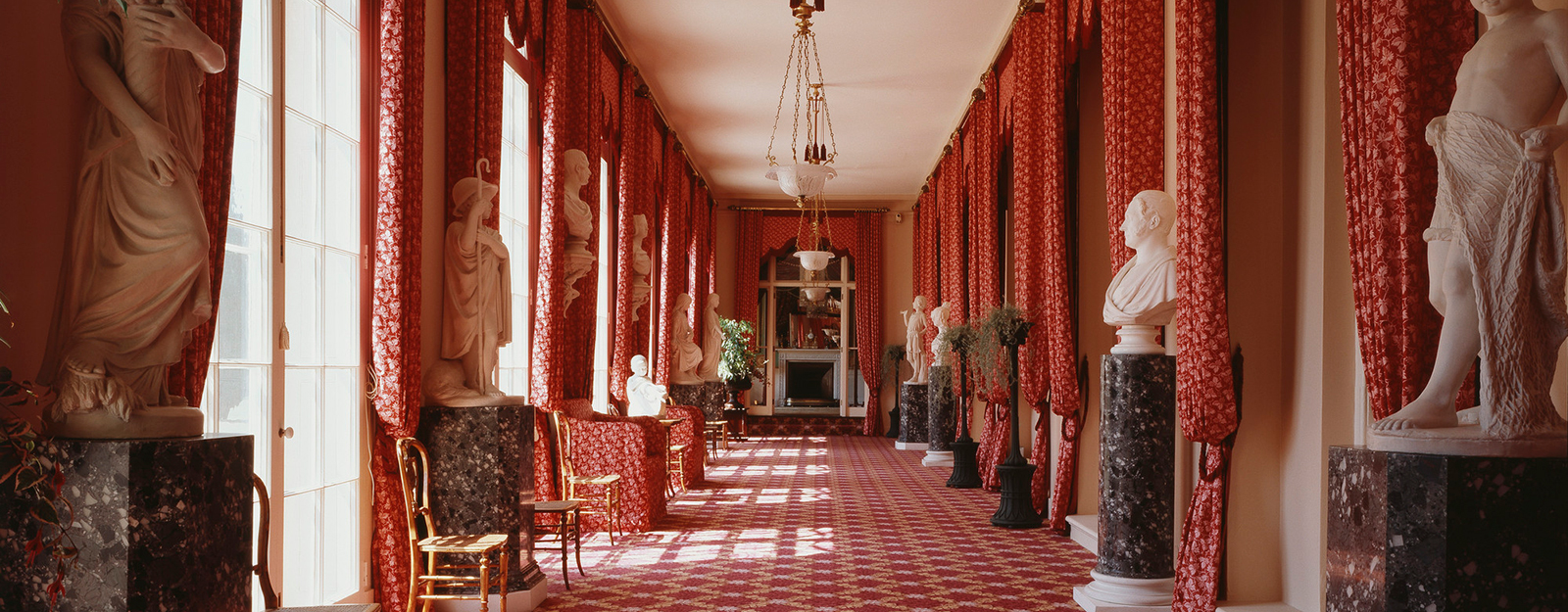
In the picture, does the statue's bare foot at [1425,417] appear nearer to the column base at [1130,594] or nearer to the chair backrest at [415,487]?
the column base at [1130,594]

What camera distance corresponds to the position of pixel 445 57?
6.15 meters

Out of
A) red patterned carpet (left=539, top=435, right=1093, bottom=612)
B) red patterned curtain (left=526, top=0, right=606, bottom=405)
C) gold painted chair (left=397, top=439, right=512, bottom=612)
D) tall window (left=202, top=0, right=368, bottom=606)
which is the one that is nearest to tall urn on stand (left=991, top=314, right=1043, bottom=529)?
red patterned carpet (left=539, top=435, right=1093, bottom=612)

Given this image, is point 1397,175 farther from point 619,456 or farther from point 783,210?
point 783,210

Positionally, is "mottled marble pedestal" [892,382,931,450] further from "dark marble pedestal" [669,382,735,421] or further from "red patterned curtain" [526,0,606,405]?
"red patterned curtain" [526,0,606,405]

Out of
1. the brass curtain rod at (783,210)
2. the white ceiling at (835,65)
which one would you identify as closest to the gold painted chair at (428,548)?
the white ceiling at (835,65)

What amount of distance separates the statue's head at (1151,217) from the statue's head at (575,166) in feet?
14.6

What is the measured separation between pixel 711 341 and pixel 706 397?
1.17 m

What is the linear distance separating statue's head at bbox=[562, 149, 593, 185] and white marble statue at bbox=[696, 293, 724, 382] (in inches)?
315

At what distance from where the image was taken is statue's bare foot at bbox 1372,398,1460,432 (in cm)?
280

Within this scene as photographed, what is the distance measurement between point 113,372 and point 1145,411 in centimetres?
468

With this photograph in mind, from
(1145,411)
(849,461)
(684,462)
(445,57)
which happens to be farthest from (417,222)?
(849,461)

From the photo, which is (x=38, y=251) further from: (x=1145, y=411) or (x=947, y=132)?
(x=947, y=132)

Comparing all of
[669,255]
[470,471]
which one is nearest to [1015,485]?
[470,471]

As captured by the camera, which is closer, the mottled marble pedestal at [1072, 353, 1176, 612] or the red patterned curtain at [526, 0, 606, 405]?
the mottled marble pedestal at [1072, 353, 1176, 612]
